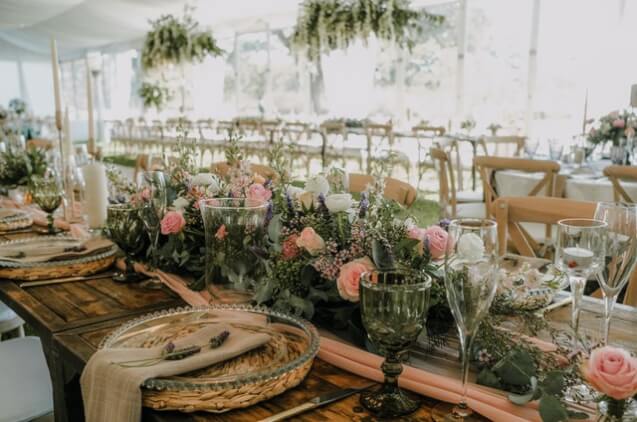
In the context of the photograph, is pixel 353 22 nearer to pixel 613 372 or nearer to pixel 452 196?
pixel 452 196

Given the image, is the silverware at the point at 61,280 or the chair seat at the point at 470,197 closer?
the silverware at the point at 61,280

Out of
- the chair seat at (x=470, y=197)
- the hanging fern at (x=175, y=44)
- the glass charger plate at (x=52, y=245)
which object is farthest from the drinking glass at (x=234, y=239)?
the hanging fern at (x=175, y=44)

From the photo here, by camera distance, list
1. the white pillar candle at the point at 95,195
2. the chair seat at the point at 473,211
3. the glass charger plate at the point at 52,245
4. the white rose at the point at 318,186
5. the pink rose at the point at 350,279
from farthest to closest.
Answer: the chair seat at the point at 473,211, the white pillar candle at the point at 95,195, the glass charger plate at the point at 52,245, the white rose at the point at 318,186, the pink rose at the point at 350,279

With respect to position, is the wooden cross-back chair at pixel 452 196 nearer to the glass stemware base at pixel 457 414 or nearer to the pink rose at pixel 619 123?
the pink rose at pixel 619 123

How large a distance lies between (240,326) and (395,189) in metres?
1.14

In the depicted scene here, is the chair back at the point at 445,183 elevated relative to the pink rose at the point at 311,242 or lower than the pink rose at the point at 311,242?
lower

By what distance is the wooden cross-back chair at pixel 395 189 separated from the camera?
1.74 m

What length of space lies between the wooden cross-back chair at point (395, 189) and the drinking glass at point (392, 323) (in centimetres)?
85

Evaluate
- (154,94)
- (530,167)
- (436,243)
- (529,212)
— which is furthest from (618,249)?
(154,94)

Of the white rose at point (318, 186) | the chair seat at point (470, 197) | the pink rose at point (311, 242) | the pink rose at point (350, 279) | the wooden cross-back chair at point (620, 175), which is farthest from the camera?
the chair seat at point (470, 197)

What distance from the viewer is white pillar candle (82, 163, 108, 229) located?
78.3 inches

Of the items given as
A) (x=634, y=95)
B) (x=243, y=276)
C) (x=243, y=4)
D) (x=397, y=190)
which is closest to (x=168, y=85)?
(x=243, y=4)

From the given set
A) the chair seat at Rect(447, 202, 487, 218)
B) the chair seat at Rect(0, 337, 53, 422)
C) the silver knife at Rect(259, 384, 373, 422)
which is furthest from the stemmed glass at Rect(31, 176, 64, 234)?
the chair seat at Rect(447, 202, 487, 218)

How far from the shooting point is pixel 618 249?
973mm
